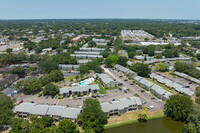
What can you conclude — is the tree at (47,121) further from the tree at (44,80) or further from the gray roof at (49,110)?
the tree at (44,80)

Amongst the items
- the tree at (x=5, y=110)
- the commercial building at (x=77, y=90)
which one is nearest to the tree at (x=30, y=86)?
the tree at (x=5, y=110)

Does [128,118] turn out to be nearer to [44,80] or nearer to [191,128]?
[191,128]

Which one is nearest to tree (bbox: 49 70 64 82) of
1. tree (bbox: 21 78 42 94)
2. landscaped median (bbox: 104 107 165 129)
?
tree (bbox: 21 78 42 94)

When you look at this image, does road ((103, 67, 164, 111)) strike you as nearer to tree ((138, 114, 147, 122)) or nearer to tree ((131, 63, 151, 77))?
tree ((138, 114, 147, 122))

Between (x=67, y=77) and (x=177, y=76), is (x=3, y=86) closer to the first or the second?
(x=67, y=77)

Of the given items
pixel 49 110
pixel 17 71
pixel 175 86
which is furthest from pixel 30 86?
pixel 175 86
